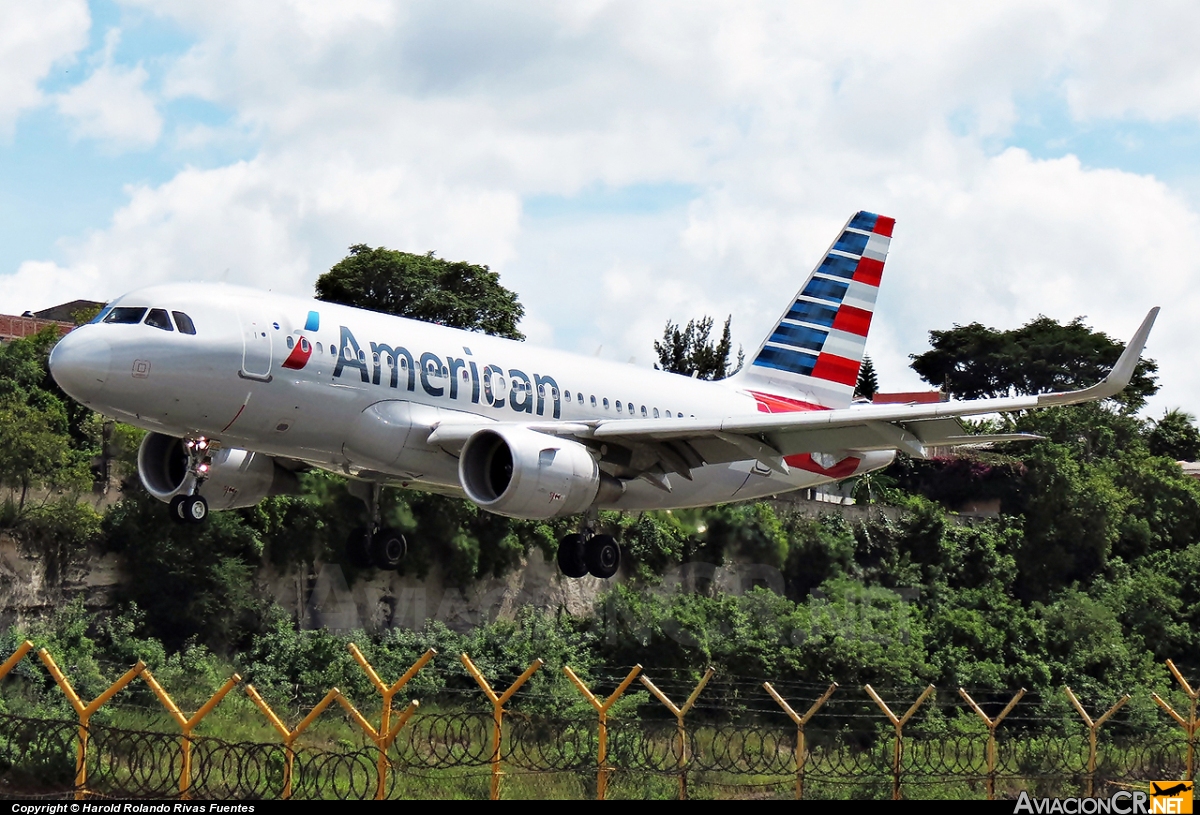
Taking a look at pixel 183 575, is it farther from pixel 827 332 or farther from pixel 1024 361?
pixel 1024 361

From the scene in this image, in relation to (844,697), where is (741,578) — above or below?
above

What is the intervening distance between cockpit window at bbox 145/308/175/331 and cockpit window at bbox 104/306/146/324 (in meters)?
0.13

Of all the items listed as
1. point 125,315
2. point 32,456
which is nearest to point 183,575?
point 32,456

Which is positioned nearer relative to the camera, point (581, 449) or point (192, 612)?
point (581, 449)

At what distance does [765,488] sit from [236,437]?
1263 cm

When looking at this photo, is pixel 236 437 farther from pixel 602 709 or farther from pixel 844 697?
pixel 844 697

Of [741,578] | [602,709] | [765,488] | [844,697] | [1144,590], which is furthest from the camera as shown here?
[1144,590]

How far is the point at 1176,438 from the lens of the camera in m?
87.6

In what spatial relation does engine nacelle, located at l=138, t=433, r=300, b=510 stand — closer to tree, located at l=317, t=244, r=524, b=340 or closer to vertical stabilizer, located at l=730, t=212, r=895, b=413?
vertical stabilizer, located at l=730, t=212, r=895, b=413

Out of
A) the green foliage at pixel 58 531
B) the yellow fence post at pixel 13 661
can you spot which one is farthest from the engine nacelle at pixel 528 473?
the green foliage at pixel 58 531

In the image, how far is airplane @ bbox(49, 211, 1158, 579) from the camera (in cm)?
2455

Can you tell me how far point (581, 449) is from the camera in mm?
27734

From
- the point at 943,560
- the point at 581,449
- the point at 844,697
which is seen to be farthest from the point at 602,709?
the point at 943,560

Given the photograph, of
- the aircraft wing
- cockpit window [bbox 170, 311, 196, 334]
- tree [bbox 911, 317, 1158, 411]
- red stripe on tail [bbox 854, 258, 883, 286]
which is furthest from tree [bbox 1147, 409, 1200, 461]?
cockpit window [bbox 170, 311, 196, 334]
